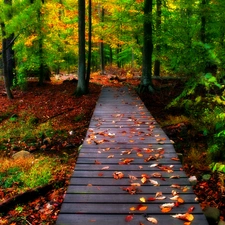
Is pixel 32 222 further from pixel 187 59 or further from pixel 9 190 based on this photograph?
pixel 187 59

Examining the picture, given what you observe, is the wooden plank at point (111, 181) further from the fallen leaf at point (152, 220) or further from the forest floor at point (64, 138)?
the forest floor at point (64, 138)

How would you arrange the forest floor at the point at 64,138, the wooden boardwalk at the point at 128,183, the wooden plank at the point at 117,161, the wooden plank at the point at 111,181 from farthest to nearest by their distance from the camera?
the forest floor at the point at 64,138
the wooden plank at the point at 117,161
the wooden plank at the point at 111,181
the wooden boardwalk at the point at 128,183

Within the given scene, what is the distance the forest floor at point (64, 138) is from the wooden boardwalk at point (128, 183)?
126 cm

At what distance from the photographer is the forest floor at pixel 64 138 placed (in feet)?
17.5

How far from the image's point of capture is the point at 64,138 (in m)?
9.80

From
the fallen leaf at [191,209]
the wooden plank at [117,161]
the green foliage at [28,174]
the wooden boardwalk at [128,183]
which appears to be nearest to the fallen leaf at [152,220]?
the wooden boardwalk at [128,183]

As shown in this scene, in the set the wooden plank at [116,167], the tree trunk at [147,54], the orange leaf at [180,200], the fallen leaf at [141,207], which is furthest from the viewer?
the tree trunk at [147,54]

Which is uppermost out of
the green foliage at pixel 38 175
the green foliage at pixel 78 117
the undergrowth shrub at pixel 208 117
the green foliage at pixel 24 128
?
the undergrowth shrub at pixel 208 117

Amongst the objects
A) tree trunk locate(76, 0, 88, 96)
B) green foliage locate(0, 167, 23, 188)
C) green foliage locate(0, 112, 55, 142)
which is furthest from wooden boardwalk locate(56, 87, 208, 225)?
tree trunk locate(76, 0, 88, 96)

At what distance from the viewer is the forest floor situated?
532 centimetres

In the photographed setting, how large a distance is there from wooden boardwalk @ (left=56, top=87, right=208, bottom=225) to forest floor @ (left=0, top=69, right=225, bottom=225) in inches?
49.6

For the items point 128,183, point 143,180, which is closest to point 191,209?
point 143,180

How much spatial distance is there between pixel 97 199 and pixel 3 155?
6.33 meters

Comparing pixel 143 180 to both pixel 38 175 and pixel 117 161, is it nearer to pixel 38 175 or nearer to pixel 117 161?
pixel 117 161
